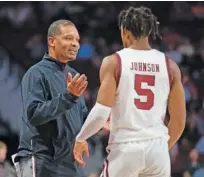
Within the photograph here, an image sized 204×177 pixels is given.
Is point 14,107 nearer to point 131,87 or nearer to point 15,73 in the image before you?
point 15,73

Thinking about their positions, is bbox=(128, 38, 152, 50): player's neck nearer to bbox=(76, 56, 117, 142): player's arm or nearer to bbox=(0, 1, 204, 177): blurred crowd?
bbox=(76, 56, 117, 142): player's arm

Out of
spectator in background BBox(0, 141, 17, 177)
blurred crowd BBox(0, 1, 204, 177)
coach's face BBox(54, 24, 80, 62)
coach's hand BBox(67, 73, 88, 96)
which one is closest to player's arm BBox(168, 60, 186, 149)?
coach's hand BBox(67, 73, 88, 96)

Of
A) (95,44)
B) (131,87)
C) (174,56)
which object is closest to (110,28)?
(95,44)

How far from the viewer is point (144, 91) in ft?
10.6

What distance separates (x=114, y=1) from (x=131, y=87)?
5.98m

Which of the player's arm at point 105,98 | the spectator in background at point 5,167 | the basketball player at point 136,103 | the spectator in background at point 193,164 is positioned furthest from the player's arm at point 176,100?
the spectator in background at point 193,164

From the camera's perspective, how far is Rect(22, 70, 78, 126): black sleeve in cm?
340

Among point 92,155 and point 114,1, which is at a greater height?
point 114,1

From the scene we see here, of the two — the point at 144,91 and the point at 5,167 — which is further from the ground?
the point at 144,91

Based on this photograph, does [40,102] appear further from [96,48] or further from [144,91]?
[96,48]

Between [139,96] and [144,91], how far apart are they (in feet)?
0.14

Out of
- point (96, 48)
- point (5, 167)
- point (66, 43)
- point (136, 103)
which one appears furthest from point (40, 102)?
point (96, 48)

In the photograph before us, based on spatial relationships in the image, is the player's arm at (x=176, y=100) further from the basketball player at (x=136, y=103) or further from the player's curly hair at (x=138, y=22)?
the player's curly hair at (x=138, y=22)

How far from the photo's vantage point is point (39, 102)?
3.49 metres
